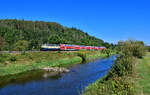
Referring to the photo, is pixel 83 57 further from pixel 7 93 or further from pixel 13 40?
pixel 13 40

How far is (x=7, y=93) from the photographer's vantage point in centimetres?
1833

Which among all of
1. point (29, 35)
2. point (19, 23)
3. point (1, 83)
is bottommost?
point (1, 83)

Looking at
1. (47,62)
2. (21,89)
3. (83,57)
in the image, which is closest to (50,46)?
(83,57)

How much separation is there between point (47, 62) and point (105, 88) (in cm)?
3234

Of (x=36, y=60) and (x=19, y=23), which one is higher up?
(x=19, y=23)

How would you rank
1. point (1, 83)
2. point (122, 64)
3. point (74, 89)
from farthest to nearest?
point (1, 83)
point (74, 89)
point (122, 64)

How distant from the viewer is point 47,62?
41.4m

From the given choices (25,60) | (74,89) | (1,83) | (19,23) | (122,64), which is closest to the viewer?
(122,64)

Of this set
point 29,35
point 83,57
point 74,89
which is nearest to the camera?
point 74,89

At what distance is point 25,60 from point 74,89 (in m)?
24.2

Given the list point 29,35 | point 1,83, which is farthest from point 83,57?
point 29,35

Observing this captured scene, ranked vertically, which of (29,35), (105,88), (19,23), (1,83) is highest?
(19,23)

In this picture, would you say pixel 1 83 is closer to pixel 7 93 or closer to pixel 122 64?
pixel 7 93

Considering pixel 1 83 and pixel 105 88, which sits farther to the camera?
pixel 1 83
